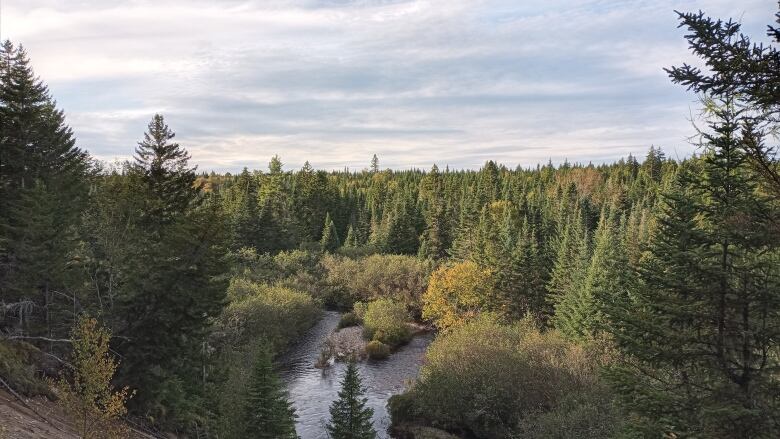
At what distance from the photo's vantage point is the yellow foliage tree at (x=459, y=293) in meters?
47.9

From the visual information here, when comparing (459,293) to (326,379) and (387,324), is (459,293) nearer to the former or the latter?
(387,324)

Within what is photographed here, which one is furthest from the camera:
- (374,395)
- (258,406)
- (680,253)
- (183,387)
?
(374,395)

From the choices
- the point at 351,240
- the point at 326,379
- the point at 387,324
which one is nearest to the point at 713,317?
the point at 326,379

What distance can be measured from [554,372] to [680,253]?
67.2 ft

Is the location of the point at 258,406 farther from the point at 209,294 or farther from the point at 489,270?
the point at 489,270

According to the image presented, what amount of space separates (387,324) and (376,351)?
4387 mm

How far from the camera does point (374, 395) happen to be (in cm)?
3634

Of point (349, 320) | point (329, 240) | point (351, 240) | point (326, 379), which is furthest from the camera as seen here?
point (351, 240)

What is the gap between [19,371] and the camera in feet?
55.9

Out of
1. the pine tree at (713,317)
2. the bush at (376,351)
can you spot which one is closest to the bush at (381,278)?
the bush at (376,351)

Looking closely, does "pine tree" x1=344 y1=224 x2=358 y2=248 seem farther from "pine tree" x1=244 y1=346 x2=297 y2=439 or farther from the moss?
the moss

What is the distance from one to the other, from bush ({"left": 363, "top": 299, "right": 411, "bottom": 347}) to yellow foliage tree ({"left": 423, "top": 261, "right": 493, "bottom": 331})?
3245 millimetres

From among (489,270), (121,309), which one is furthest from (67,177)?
(489,270)

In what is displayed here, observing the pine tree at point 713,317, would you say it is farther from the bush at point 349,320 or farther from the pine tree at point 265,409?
the bush at point 349,320
